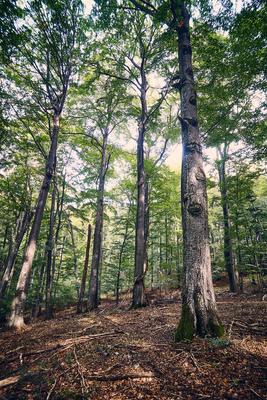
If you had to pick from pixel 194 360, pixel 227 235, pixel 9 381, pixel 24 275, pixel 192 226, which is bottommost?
pixel 9 381

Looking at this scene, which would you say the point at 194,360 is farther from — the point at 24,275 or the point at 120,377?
the point at 24,275

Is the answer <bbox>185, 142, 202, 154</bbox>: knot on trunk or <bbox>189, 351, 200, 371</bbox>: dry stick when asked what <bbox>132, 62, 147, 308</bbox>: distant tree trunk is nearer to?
<bbox>185, 142, 202, 154</bbox>: knot on trunk

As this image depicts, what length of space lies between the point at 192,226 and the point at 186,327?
5.79 feet

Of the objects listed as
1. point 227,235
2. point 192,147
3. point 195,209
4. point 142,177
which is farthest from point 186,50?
point 227,235

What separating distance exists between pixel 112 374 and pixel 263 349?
91.3 inches

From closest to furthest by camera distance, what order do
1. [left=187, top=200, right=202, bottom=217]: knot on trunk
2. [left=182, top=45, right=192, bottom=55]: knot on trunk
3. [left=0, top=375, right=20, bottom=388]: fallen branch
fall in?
[left=0, top=375, right=20, bottom=388]: fallen branch < [left=187, top=200, right=202, bottom=217]: knot on trunk < [left=182, top=45, right=192, bottom=55]: knot on trunk

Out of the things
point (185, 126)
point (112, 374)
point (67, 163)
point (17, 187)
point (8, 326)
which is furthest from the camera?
point (67, 163)

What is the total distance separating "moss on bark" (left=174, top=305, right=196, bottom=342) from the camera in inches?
143

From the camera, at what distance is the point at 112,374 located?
298 cm

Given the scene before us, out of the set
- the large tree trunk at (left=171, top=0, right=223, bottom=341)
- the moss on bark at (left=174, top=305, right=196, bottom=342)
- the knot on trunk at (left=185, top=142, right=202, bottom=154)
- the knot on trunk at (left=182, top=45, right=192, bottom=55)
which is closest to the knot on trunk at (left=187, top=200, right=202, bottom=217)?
the large tree trunk at (left=171, top=0, right=223, bottom=341)

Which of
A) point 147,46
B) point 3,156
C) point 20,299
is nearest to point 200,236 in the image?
point 20,299

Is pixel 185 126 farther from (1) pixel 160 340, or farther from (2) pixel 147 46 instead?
(2) pixel 147 46

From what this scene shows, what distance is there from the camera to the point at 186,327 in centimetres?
371

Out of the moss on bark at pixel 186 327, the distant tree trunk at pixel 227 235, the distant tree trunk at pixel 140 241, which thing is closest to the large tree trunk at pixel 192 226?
the moss on bark at pixel 186 327
